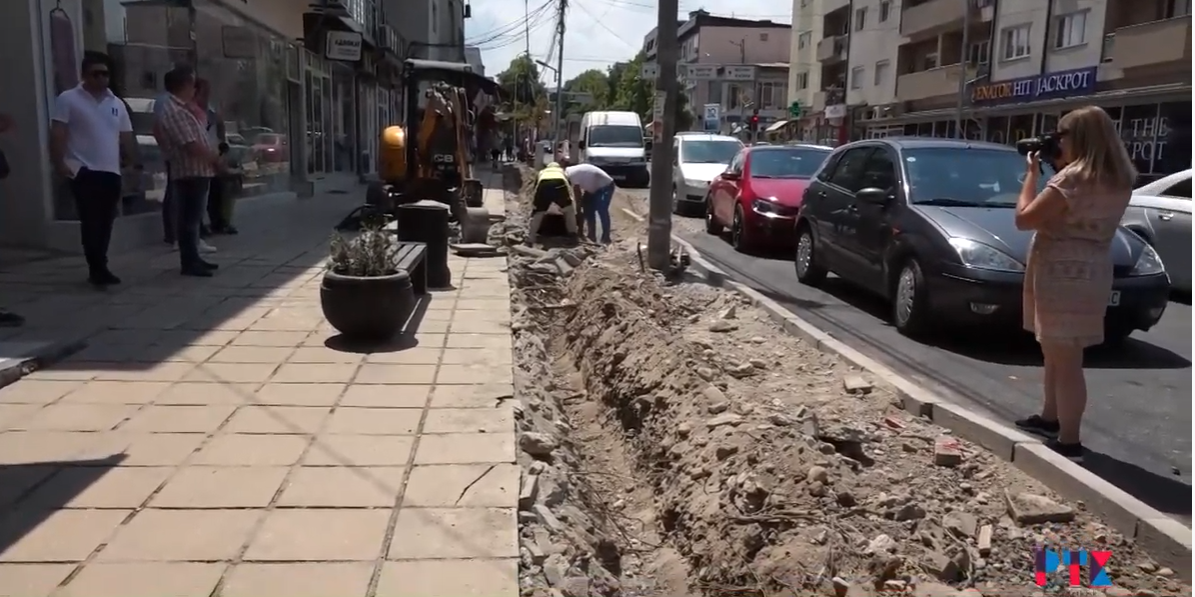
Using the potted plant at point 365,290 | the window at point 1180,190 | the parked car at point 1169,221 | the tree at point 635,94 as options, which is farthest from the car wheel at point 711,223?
the tree at point 635,94

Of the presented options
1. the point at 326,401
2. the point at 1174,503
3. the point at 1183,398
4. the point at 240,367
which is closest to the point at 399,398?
the point at 326,401

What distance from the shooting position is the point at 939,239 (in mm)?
6914

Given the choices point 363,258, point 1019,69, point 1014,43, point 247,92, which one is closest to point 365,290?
point 363,258

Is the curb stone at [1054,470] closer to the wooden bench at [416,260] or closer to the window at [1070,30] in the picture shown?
the wooden bench at [416,260]

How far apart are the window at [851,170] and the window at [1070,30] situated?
A: 2319 cm

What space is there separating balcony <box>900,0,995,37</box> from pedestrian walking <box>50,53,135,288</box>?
32.4 metres

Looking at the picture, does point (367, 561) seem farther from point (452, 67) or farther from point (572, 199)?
point (452, 67)

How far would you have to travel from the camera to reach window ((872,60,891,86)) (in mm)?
42781

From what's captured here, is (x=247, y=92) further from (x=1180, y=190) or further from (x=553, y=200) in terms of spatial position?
(x=1180, y=190)

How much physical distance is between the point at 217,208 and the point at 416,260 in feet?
18.0

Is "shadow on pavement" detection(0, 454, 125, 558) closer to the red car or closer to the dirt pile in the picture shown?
the dirt pile

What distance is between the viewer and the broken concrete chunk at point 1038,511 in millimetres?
3826

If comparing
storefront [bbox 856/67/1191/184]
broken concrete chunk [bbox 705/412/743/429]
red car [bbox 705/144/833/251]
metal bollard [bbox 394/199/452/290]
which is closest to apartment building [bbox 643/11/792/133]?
storefront [bbox 856/67/1191/184]

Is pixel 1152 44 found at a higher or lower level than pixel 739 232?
higher
